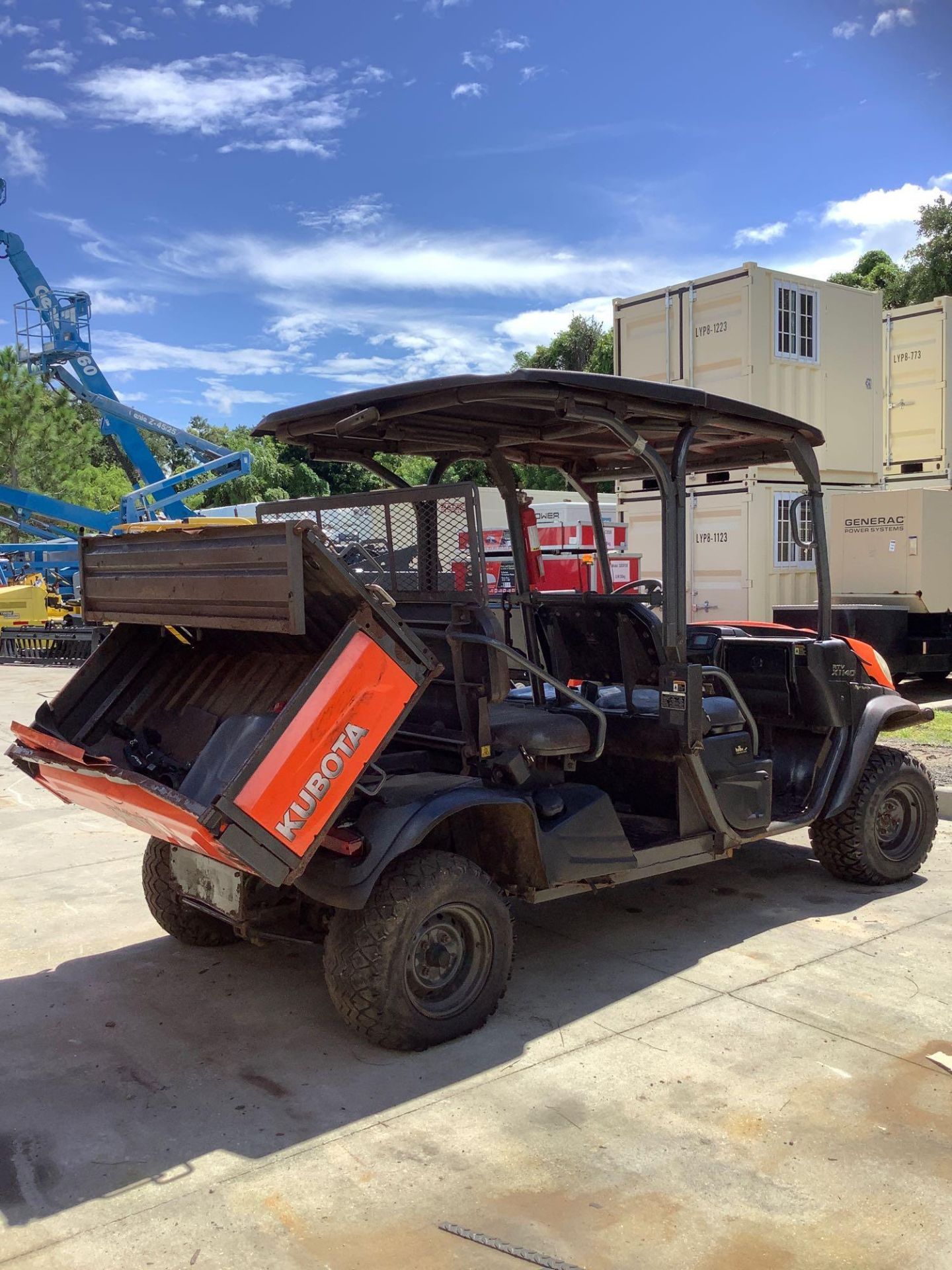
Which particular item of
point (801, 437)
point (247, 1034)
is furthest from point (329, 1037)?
point (801, 437)

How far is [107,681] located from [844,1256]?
10.9 ft

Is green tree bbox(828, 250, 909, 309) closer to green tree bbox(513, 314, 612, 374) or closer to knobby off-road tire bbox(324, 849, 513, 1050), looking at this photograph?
green tree bbox(513, 314, 612, 374)

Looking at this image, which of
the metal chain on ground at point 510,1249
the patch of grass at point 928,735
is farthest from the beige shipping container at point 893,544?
the metal chain on ground at point 510,1249

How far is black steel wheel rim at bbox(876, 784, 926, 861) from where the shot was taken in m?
5.59

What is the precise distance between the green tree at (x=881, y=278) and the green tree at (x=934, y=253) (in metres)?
0.59

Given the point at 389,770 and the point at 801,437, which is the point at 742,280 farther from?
the point at 389,770

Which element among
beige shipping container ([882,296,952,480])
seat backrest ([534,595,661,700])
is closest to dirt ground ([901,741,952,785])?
seat backrest ([534,595,661,700])

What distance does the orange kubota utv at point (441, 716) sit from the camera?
11.1 ft

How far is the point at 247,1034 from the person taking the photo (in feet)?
12.9

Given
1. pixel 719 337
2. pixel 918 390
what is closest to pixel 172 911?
pixel 719 337

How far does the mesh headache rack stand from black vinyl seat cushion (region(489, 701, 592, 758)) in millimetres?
510

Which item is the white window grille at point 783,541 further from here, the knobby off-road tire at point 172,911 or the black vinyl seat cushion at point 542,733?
→ the knobby off-road tire at point 172,911

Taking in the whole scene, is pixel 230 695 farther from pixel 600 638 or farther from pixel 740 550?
pixel 740 550

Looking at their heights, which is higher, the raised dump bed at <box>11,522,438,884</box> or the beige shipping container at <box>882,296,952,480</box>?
the beige shipping container at <box>882,296,952,480</box>
